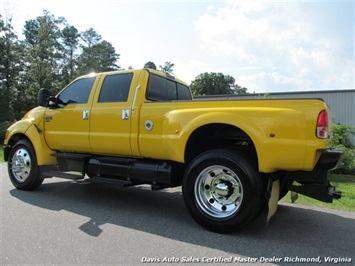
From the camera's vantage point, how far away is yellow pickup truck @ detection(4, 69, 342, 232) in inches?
153

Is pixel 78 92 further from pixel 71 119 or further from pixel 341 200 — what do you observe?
pixel 341 200

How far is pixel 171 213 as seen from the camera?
5.19 meters

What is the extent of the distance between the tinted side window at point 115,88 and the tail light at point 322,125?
2980 millimetres

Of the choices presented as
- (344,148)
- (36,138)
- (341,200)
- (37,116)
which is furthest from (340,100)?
(36,138)

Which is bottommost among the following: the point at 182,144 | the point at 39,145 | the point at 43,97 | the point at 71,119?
the point at 39,145

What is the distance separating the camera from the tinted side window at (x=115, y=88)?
5493 millimetres

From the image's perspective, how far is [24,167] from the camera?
21.4 ft

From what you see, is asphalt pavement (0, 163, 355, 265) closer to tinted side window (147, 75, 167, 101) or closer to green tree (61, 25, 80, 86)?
tinted side window (147, 75, 167, 101)

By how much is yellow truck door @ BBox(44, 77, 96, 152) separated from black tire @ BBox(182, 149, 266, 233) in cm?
233

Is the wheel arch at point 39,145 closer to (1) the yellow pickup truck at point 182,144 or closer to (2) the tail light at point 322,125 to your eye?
(1) the yellow pickup truck at point 182,144

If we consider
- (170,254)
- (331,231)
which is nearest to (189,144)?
(170,254)

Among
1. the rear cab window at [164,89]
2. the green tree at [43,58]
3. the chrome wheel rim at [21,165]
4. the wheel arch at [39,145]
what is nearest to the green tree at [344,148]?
the rear cab window at [164,89]

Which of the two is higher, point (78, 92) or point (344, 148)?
point (78, 92)

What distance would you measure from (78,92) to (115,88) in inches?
38.0
